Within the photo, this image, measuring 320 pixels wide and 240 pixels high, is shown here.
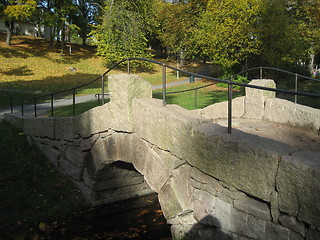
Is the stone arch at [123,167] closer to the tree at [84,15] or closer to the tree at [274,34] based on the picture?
the tree at [274,34]

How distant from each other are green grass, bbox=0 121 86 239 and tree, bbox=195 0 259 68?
13.8m

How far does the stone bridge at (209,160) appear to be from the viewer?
2.41 meters

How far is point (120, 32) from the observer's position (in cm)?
2672

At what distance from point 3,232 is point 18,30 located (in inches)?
1584

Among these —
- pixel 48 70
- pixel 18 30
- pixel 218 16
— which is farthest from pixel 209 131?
pixel 18 30

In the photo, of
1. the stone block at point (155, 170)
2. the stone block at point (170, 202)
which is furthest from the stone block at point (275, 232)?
the stone block at point (155, 170)

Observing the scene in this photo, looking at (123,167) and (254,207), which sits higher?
(254,207)

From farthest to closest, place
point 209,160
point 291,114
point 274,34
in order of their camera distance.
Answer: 1. point 274,34
2. point 291,114
3. point 209,160

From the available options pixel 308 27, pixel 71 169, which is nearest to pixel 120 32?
pixel 308 27

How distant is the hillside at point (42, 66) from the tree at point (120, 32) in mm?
2491

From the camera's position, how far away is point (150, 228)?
5.95 m

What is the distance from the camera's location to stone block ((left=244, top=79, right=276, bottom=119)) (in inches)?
217

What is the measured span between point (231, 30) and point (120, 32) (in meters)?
11.9

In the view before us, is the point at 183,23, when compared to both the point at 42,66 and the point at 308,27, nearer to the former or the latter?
the point at 308,27
